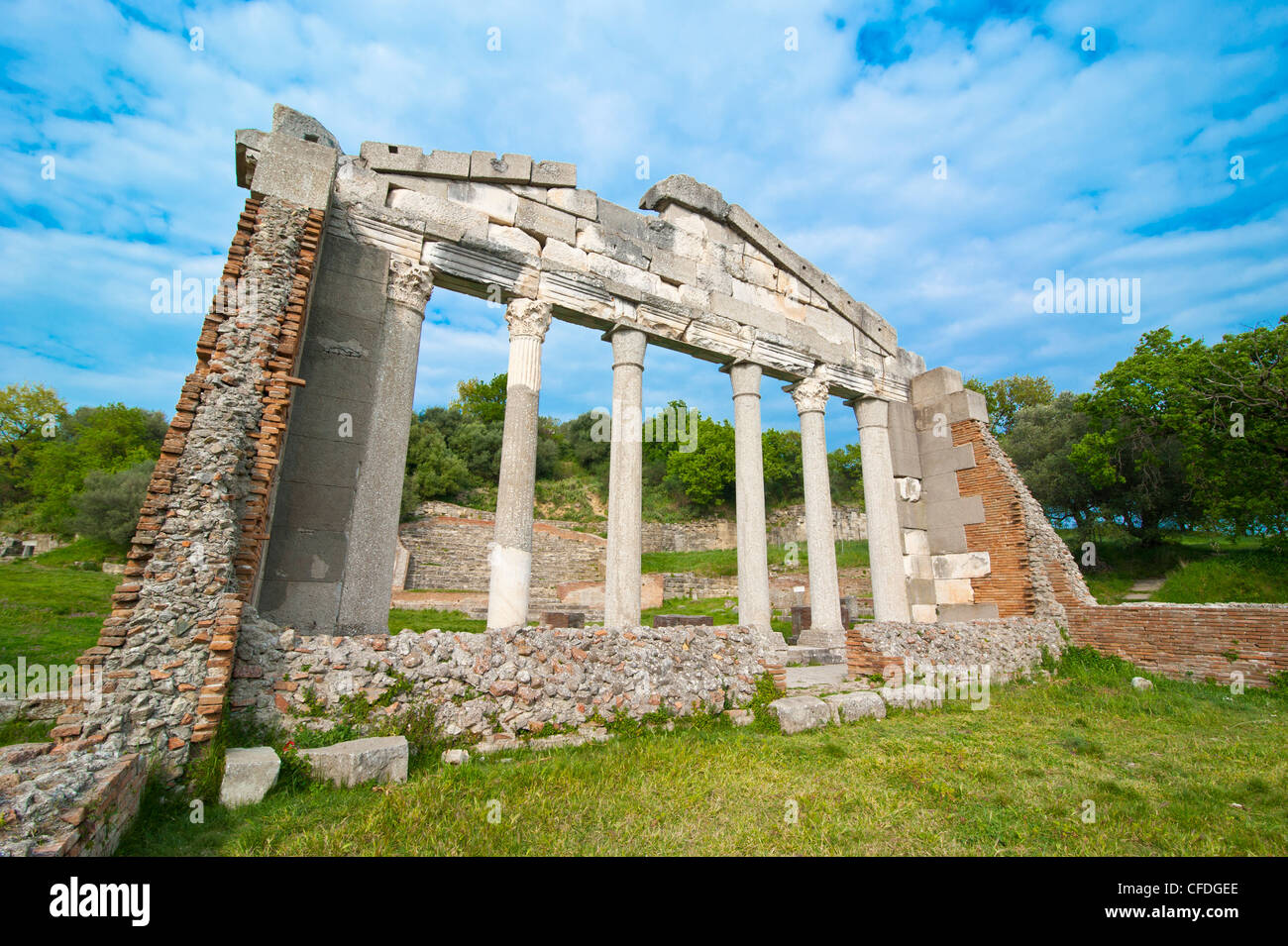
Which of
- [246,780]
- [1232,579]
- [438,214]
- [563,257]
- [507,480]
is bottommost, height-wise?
[246,780]

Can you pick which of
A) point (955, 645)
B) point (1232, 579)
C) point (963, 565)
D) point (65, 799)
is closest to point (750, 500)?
point (955, 645)

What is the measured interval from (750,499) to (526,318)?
5.26 metres

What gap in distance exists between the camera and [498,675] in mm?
5988

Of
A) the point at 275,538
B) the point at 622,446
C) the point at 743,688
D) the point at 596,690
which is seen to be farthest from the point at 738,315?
the point at 275,538

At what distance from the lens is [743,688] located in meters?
7.52

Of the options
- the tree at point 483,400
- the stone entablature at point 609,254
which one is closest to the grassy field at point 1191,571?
the stone entablature at point 609,254

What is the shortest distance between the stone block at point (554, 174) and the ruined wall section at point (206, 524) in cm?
430

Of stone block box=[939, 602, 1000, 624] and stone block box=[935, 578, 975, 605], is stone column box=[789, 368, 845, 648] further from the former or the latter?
stone block box=[935, 578, 975, 605]

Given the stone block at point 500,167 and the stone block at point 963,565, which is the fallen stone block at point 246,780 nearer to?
the stone block at point 500,167

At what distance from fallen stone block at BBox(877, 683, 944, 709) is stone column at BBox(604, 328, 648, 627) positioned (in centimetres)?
379

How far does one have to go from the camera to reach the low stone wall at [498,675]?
514cm

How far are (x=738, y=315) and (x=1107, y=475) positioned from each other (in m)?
22.6

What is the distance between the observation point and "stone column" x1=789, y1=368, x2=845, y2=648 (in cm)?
1188

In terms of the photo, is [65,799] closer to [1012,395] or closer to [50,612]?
[50,612]
